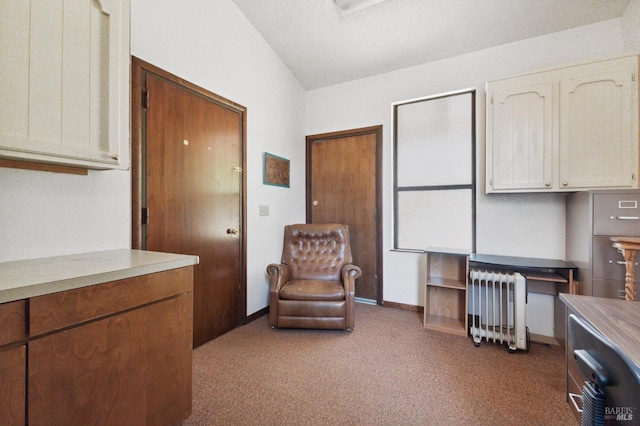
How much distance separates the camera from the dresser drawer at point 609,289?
71.9 inches

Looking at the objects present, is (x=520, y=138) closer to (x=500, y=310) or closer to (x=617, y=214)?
(x=617, y=214)

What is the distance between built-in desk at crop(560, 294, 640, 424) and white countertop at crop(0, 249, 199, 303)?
1672 mm

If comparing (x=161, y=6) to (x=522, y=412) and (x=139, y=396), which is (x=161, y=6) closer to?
(x=139, y=396)

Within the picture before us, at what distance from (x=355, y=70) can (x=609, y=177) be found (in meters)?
2.67

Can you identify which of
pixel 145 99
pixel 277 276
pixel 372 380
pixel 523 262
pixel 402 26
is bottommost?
pixel 372 380

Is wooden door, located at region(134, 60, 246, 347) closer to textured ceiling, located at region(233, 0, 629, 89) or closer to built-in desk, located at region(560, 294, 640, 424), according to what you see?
textured ceiling, located at region(233, 0, 629, 89)

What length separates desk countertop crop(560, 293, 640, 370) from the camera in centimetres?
76

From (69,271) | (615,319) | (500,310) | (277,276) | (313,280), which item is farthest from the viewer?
(313,280)

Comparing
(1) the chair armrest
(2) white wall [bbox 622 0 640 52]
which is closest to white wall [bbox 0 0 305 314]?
(1) the chair armrest

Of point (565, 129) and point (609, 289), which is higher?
point (565, 129)

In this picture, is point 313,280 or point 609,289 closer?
point 609,289

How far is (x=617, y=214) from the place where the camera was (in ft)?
6.03

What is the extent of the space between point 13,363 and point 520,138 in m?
3.28

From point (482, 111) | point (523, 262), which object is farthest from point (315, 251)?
point (482, 111)
